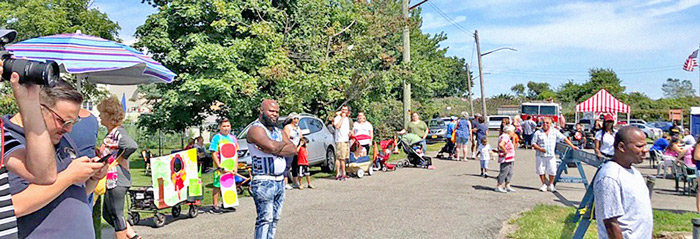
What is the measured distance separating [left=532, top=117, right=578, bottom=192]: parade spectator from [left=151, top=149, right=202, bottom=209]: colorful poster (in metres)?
6.93

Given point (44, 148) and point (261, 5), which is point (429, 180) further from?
point (44, 148)

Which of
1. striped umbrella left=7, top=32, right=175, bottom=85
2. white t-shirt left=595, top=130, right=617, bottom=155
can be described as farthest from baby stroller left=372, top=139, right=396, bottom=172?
striped umbrella left=7, top=32, right=175, bottom=85

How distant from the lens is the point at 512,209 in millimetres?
9828

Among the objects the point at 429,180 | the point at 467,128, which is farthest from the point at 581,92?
the point at 429,180

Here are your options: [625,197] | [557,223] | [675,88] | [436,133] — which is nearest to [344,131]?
[557,223]

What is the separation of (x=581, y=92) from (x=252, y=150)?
81.1 meters

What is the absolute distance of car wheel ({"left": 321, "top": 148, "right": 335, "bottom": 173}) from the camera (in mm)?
15242

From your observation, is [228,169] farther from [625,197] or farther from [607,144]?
[607,144]

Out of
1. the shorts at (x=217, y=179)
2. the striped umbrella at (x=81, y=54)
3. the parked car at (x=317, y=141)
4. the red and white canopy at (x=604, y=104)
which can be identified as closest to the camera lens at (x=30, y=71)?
the striped umbrella at (x=81, y=54)

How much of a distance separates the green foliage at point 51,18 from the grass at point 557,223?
741 inches

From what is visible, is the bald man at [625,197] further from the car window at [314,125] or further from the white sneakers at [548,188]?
the car window at [314,125]

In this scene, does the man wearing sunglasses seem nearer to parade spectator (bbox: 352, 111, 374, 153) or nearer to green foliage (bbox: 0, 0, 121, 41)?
parade spectator (bbox: 352, 111, 374, 153)

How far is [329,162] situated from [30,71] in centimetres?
1289

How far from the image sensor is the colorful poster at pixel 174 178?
7.98 m
